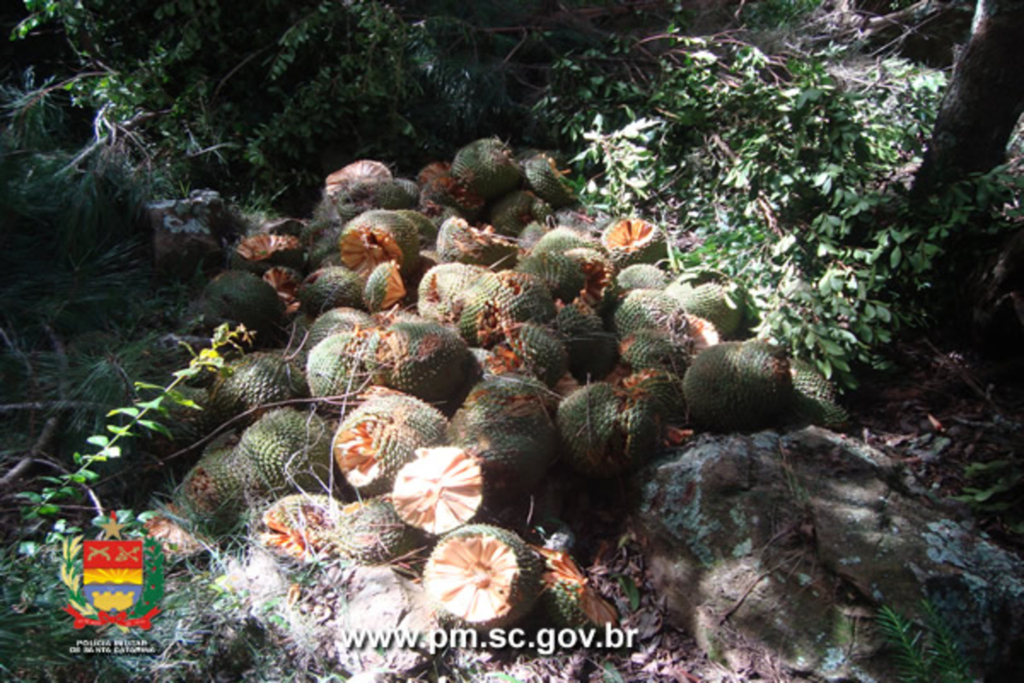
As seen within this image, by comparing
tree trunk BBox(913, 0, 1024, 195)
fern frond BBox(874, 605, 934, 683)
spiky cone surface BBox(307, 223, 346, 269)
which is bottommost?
fern frond BBox(874, 605, 934, 683)

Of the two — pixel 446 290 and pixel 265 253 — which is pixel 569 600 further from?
pixel 265 253

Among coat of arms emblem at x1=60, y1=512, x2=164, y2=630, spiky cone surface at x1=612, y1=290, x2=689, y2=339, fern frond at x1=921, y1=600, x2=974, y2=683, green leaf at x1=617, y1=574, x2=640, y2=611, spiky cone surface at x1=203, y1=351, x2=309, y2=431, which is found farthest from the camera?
spiky cone surface at x1=612, y1=290, x2=689, y2=339

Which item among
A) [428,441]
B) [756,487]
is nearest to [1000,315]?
[756,487]

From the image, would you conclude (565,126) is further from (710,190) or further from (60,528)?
(60,528)

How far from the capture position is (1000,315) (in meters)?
2.97

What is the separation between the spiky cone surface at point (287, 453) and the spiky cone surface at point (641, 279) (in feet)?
5.55

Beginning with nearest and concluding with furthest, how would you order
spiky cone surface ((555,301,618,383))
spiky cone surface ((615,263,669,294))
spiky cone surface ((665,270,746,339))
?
1. spiky cone surface ((555,301,618,383))
2. spiky cone surface ((665,270,746,339))
3. spiky cone surface ((615,263,669,294))

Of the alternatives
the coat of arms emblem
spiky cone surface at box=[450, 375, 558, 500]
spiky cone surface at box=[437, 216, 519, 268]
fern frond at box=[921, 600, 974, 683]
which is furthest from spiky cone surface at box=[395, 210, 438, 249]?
fern frond at box=[921, 600, 974, 683]

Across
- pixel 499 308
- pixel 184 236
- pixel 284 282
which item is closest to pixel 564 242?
pixel 499 308

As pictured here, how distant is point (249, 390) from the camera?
2.95 meters

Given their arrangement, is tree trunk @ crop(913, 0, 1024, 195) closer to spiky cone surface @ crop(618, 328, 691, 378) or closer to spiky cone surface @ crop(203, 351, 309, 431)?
spiky cone surface @ crop(618, 328, 691, 378)

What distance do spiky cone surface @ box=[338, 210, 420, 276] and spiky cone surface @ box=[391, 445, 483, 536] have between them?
160cm

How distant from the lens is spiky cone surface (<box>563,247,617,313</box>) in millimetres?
3439

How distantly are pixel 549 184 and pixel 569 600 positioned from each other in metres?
2.82
